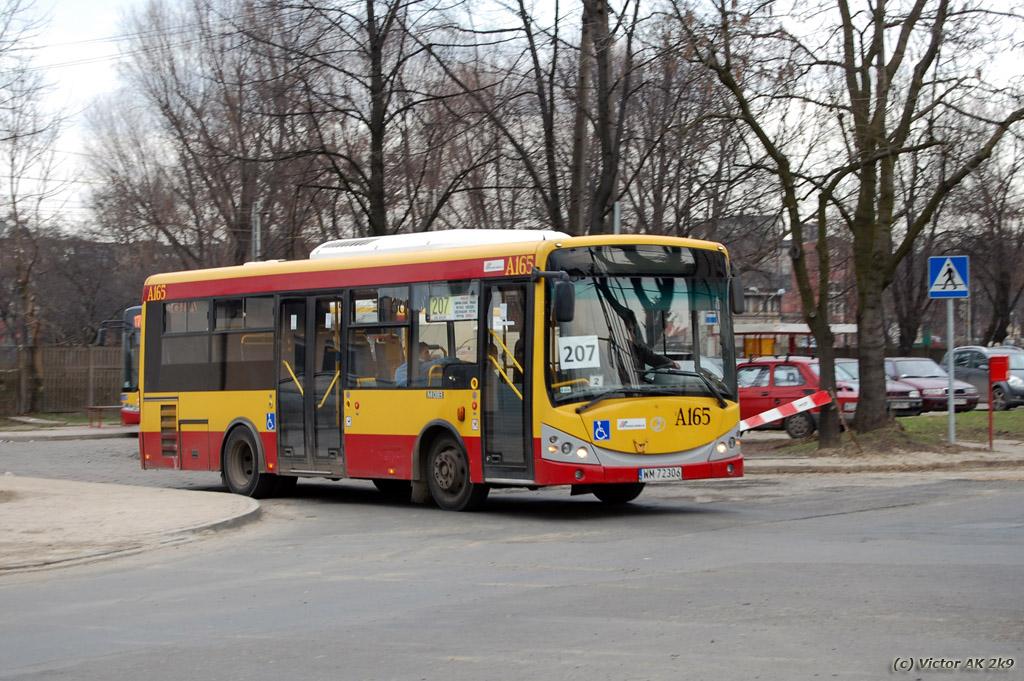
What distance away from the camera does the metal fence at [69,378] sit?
4181 cm

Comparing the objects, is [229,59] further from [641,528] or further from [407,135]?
[641,528]

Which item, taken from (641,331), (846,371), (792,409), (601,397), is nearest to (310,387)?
(601,397)

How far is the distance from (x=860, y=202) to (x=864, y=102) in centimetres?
187

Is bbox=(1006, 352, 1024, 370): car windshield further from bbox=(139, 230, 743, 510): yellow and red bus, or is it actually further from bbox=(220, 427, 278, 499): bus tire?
bbox=(220, 427, 278, 499): bus tire

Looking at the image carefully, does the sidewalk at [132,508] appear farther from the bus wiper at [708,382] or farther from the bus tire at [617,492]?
the bus wiper at [708,382]

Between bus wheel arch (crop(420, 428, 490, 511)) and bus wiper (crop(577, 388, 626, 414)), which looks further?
bus wheel arch (crop(420, 428, 490, 511))

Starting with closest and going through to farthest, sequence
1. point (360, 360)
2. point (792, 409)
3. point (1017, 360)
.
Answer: point (360, 360) → point (792, 409) → point (1017, 360)

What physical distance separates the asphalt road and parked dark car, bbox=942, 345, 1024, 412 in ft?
66.8

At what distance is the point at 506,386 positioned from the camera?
13742mm

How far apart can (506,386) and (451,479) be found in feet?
5.36

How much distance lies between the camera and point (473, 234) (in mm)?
15008

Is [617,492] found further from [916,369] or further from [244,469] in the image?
[916,369]

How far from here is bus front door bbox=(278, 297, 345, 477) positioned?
53.1ft

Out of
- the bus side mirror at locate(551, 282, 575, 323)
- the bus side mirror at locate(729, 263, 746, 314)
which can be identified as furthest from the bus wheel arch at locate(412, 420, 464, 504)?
the bus side mirror at locate(729, 263, 746, 314)
